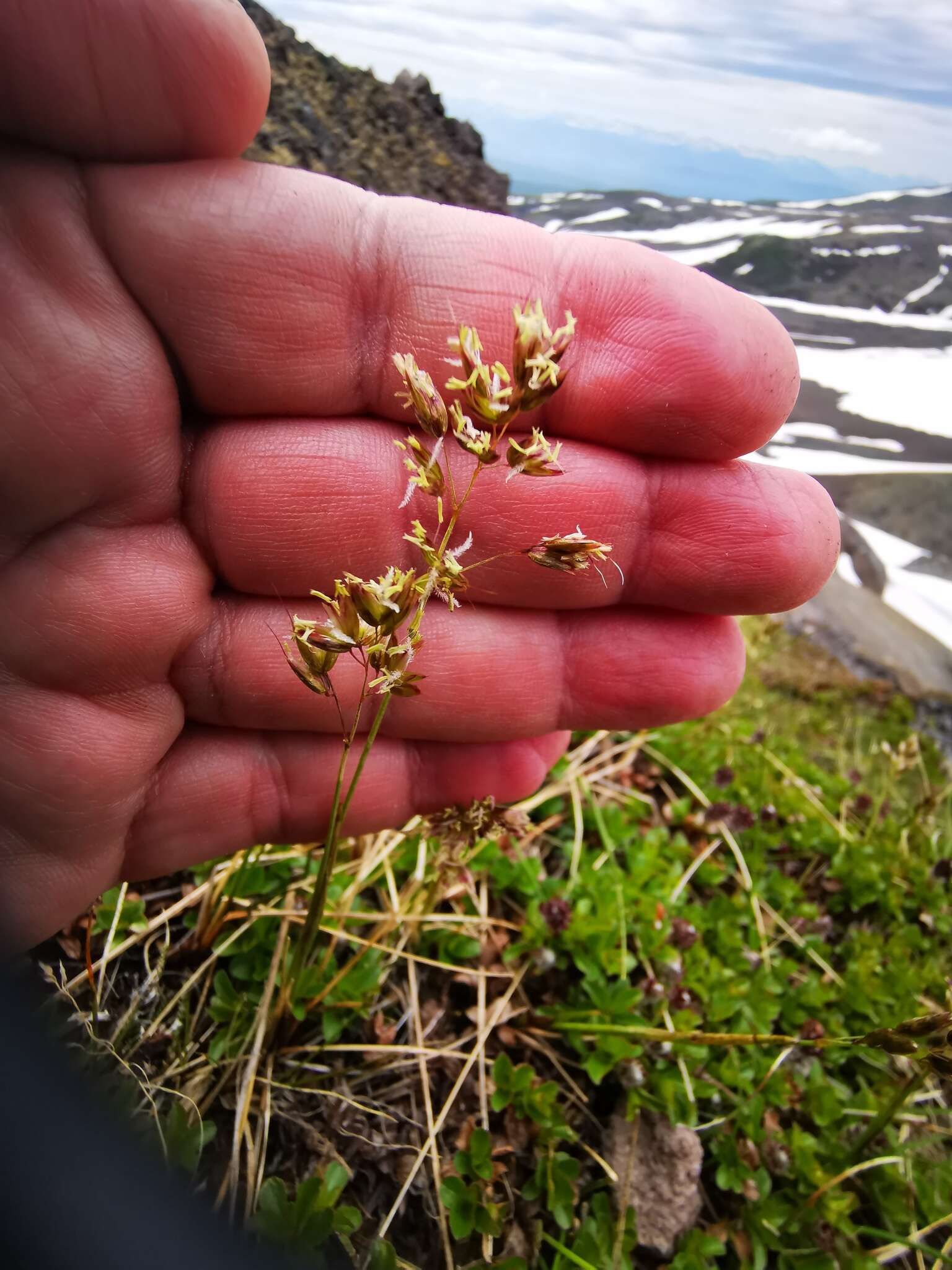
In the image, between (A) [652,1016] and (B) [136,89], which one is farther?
(A) [652,1016]

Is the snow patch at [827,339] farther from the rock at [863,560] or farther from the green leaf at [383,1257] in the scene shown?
the green leaf at [383,1257]

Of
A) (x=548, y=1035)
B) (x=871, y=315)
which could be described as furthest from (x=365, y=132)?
(x=548, y=1035)

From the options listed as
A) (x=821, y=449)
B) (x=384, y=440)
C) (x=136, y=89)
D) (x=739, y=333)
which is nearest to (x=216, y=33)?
(x=136, y=89)

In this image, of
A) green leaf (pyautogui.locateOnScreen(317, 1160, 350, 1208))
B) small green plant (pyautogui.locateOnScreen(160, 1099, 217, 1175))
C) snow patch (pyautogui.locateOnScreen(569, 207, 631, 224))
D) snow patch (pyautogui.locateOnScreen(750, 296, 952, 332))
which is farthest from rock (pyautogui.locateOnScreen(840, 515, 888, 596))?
small green plant (pyautogui.locateOnScreen(160, 1099, 217, 1175))

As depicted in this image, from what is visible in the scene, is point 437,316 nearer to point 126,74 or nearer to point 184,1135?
point 126,74

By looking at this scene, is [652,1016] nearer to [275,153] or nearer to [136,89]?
[136,89]

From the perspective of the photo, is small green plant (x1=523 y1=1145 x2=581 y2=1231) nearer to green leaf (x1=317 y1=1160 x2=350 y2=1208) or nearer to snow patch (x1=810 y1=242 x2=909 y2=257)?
green leaf (x1=317 y1=1160 x2=350 y2=1208)

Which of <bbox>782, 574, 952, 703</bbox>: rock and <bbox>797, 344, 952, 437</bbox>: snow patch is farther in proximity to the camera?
<bbox>797, 344, 952, 437</bbox>: snow patch
